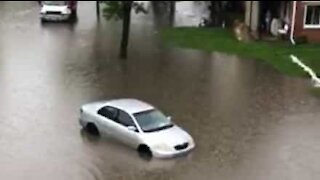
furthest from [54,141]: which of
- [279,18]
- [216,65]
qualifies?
[279,18]

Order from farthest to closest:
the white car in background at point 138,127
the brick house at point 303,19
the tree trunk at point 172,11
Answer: the tree trunk at point 172,11, the brick house at point 303,19, the white car in background at point 138,127

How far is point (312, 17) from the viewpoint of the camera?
145 ft

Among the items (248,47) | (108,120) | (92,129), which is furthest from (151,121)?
(248,47)

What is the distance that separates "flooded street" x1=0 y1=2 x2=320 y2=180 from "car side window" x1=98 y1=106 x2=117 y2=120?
2.67 feet

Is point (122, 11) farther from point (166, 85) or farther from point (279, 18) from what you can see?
point (279, 18)

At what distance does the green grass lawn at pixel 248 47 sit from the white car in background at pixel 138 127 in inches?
477

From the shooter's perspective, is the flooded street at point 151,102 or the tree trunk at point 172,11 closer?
the flooded street at point 151,102

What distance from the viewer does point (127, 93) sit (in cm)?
3266

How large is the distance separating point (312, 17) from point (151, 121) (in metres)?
21.4

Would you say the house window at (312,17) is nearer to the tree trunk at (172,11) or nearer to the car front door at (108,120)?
the tree trunk at (172,11)

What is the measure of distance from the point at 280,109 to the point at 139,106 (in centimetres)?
645

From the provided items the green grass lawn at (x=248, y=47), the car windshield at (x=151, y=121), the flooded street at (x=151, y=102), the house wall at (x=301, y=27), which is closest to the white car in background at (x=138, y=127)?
the car windshield at (x=151, y=121)

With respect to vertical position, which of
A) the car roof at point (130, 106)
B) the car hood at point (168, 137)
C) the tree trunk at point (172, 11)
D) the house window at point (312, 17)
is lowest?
the tree trunk at point (172, 11)

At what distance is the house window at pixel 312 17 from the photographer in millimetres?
44156
